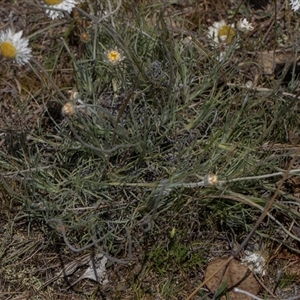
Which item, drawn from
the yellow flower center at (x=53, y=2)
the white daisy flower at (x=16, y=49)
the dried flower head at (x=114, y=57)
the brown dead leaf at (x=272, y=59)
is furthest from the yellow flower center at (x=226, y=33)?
the white daisy flower at (x=16, y=49)

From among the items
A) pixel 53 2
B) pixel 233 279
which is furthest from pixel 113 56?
pixel 233 279

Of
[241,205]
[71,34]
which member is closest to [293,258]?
[241,205]

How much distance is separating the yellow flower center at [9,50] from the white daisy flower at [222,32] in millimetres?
808

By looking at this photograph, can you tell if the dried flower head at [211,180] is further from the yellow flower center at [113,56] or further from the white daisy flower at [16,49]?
the white daisy flower at [16,49]

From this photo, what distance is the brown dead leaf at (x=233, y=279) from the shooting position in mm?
1848

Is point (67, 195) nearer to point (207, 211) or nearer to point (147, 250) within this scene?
point (147, 250)

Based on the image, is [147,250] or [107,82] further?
[107,82]

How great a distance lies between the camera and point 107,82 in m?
2.12

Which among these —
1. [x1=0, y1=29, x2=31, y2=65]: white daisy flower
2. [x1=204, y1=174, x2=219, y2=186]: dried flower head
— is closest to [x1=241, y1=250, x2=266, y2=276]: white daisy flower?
[x1=204, y1=174, x2=219, y2=186]: dried flower head

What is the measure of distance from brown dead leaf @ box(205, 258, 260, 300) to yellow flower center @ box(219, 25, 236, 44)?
0.84m

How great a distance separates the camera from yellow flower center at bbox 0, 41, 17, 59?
1.72 metres

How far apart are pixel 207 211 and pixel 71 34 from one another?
0.98 meters

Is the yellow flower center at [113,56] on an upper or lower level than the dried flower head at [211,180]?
upper

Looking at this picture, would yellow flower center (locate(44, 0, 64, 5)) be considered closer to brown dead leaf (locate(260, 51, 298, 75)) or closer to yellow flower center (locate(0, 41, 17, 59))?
yellow flower center (locate(0, 41, 17, 59))
